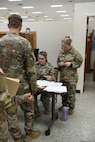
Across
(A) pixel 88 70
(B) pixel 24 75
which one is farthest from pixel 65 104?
(A) pixel 88 70

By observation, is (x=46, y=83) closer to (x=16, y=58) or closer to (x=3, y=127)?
(x=16, y=58)

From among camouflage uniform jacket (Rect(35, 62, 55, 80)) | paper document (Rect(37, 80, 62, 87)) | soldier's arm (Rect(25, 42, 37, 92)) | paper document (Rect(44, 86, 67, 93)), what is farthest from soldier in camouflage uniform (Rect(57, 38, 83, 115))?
soldier's arm (Rect(25, 42, 37, 92))

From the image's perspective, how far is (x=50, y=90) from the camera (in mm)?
2711

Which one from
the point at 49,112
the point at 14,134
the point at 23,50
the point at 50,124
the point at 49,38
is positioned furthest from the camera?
the point at 49,38

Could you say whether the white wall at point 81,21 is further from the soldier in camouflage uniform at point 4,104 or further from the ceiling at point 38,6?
the soldier in camouflage uniform at point 4,104

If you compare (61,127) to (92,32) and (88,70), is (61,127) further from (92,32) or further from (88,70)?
(92,32)

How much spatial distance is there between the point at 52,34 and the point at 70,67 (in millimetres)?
4181

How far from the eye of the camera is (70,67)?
342cm

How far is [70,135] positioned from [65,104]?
2.77 ft

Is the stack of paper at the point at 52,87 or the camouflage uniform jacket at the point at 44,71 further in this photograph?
the camouflage uniform jacket at the point at 44,71

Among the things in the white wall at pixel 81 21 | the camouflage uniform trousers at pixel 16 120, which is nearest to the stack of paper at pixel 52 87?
the camouflage uniform trousers at pixel 16 120

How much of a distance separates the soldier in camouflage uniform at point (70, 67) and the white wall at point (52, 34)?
392cm

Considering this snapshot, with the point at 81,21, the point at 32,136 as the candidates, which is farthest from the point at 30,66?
the point at 81,21

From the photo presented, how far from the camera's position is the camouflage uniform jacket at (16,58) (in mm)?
2199
